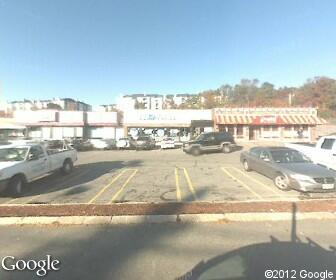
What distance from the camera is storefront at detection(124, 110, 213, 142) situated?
40250mm

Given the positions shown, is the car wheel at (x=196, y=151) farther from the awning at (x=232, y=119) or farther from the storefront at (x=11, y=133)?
the storefront at (x=11, y=133)

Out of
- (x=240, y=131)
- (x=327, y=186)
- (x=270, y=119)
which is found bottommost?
(x=327, y=186)

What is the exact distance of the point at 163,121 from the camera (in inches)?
1588

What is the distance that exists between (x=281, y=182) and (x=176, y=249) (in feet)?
21.3

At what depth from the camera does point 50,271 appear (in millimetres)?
4820

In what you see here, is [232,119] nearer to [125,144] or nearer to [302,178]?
[125,144]

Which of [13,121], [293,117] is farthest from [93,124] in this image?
[293,117]

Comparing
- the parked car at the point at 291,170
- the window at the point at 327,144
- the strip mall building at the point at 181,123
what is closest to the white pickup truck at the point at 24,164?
the parked car at the point at 291,170

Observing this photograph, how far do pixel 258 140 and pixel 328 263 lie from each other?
35.9 meters

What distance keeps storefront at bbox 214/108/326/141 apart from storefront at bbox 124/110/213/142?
9.88 feet

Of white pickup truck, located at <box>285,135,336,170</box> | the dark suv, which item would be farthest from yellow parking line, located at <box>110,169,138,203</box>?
the dark suv

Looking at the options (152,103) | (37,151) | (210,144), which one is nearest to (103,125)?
(210,144)

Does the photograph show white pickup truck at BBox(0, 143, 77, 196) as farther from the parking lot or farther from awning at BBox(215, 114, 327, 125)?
awning at BBox(215, 114, 327, 125)

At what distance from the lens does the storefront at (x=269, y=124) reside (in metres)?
39.1
